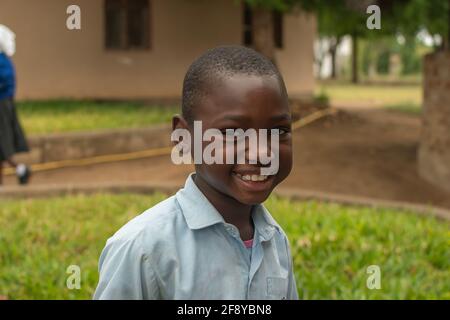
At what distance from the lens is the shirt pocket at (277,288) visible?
2076mm

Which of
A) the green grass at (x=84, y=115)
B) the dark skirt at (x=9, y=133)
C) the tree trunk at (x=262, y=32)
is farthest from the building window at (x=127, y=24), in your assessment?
the dark skirt at (x=9, y=133)

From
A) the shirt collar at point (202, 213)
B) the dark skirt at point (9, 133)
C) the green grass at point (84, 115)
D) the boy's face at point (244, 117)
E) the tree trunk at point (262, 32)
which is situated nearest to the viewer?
the boy's face at point (244, 117)

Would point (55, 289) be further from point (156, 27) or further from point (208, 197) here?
point (156, 27)

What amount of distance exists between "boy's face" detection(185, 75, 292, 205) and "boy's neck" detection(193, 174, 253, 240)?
3.3 inches

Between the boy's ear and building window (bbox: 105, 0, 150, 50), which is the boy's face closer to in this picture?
the boy's ear

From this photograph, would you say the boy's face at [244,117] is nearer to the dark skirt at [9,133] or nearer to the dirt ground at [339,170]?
the dark skirt at [9,133]

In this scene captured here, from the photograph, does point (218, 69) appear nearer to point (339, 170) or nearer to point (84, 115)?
point (339, 170)

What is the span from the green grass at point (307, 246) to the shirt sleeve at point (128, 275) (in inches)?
88.5

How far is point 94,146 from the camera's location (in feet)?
34.0

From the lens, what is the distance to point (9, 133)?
26.7 ft

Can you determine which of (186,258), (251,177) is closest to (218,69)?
(251,177)

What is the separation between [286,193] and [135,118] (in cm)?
589

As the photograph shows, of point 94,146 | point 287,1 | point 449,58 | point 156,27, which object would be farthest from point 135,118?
point 449,58

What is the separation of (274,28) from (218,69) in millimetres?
16142
